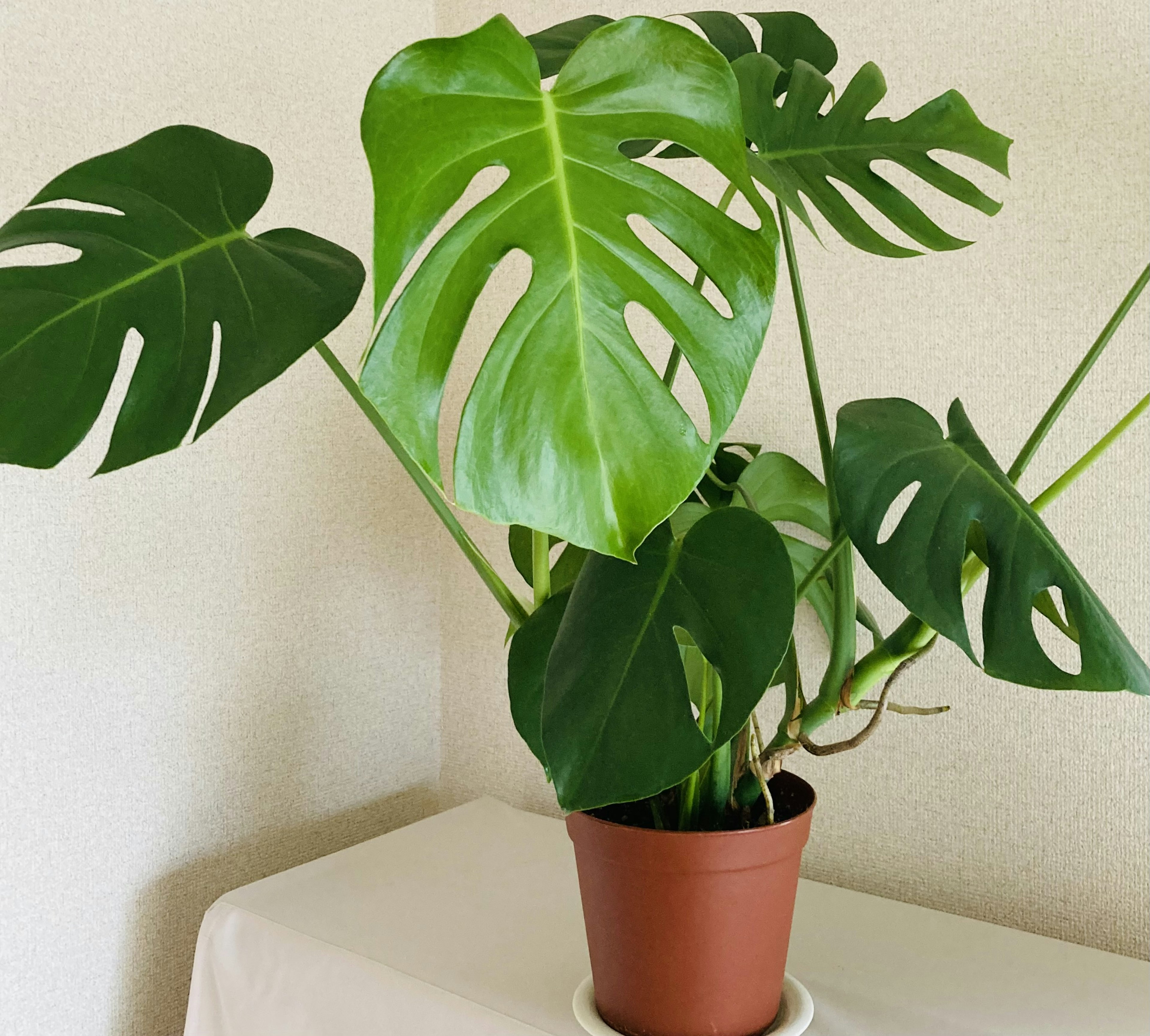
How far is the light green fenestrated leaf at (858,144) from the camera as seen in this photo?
0.68 m

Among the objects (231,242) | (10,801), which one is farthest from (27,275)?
(10,801)

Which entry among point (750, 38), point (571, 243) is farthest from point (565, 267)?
point (750, 38)

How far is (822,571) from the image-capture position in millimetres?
741

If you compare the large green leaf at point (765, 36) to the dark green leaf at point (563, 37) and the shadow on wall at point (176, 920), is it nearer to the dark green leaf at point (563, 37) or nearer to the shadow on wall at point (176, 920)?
the dark green leaf at point (563, 37)

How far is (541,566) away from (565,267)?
29cm

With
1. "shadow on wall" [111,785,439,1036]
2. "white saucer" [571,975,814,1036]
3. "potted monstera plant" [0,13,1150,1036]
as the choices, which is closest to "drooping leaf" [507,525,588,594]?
"potted monstera plant" [0,13,1150,1036]

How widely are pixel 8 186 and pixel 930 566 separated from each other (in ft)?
2.94

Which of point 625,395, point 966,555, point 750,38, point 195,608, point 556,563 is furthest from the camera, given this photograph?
point 195,608

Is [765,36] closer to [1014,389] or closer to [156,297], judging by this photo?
[1014,389]

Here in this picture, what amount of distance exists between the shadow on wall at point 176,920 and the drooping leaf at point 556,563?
21.5 inches


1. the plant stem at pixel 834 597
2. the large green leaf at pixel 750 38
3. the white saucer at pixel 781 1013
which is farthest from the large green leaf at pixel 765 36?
the white saucer at pixel 781 1013

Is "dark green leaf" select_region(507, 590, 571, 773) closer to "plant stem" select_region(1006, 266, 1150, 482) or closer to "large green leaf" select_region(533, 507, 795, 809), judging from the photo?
"large green leaf" select_region(533, 507, 795, 809)

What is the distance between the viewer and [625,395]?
459 millimetres

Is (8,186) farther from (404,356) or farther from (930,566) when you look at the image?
(930,566)
